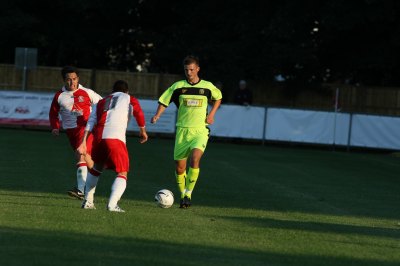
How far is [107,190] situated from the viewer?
53.4 ft

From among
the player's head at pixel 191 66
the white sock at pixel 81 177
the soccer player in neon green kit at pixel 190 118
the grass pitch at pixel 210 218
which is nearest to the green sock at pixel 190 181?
the soccer player in neon green kit at pixel 190 118

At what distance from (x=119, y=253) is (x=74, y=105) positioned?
616 centimetres

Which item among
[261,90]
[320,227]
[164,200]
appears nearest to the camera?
[320,227]

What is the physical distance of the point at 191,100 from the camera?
570 inches

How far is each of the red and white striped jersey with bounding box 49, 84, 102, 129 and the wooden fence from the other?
26.0m

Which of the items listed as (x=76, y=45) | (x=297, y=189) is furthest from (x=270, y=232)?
(x=76, y=45)

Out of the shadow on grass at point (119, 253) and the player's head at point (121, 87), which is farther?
the player's head at point (121, 87)

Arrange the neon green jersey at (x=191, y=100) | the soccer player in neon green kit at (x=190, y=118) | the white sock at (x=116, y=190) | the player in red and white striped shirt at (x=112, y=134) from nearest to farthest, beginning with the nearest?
the white sock at (x=116, y=190), the player in red and white striped shirt at (x=112, y=134), the soccer player in neon green kit at (x=190, y=118), the neon green jersey at (x=191, y=100)

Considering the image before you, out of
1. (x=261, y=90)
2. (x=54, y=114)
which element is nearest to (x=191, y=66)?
(x=54, y=114)

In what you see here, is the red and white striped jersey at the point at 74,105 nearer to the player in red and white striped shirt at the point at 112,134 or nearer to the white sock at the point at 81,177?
the white sock at the point at 81,177

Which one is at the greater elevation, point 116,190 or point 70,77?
point 70,77

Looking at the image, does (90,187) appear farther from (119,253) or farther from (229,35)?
(229,35)

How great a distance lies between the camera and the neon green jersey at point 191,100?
14.5m

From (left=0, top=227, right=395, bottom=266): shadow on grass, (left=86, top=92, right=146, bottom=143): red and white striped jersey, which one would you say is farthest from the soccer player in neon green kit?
(left=0, top=227, right=395, bottom=266): shadow on grass
